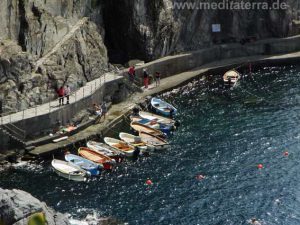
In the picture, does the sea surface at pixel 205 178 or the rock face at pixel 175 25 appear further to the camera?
the rock face at pixel 175 25

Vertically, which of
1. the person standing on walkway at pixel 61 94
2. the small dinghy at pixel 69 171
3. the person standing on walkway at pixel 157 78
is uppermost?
the person standing on walkway at pixel 61 94

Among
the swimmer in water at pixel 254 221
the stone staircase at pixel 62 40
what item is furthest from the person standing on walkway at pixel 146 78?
the swimmer in water at pixel 254 221

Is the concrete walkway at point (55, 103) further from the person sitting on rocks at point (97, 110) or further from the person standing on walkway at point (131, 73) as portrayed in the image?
the person standing on walkway at point (131, 73)

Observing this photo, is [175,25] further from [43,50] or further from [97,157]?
[97,157]

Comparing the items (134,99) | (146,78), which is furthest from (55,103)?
(146,78)

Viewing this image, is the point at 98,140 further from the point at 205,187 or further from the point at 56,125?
the point at 205,187

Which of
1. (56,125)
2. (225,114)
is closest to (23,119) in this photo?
(56,125)

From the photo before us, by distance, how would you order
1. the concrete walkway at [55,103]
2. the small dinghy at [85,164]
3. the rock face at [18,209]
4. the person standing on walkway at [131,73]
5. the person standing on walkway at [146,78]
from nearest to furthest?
1. the rock face at [18,209]
2. the small dinghy at [85,164]
3. the concrete walkway at [55,103]
4. the person standing on walkway at [131,73]
5. the person standing on walkway at [146,78]
